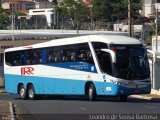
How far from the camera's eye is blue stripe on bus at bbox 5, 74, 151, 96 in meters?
29.0

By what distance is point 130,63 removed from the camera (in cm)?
2916

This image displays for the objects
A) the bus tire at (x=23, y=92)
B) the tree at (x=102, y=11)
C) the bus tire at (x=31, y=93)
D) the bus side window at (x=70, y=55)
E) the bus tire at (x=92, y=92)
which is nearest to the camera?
the bus tire at (x=92, y=92)

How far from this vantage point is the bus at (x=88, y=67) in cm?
2905

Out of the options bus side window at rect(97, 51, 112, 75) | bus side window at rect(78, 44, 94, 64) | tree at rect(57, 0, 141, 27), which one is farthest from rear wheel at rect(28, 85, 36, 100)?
tree at rect(57, 0, 141, 27)

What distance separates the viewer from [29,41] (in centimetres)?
9031

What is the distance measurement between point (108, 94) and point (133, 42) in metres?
2.79

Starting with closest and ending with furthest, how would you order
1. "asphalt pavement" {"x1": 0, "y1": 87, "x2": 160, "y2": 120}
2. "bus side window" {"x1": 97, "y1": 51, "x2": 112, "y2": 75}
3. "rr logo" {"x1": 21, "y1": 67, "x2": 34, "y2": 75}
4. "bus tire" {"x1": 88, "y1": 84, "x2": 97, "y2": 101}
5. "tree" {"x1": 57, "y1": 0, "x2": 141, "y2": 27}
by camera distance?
1. "asphalt pavement" {"x1": 0, "y1": 87, "x2": 160, "y2": 120}
2. "bus side window" {"x1": 97, "y1": 51, "x2": 112, "y2": 75}
3. "bus tire" {"x1": 88, "y1": 84, "x2": 97, "y2": 101}
4. "rr logo" {"x1": 21, "y1": 67, "x2": 34, "y2": 75}
5. "tree" {"x1": 57, "y1": 0, "x2": 141, "y2": 27}

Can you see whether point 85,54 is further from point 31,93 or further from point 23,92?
point 23,92

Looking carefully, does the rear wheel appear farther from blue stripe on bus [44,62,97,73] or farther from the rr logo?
blue stripe on bus [44,62,97,73]

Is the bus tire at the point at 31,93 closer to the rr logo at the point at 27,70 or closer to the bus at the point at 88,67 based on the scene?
the bus at the point at 88,67

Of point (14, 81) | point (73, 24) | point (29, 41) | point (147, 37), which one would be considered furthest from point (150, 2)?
point (14, 81)

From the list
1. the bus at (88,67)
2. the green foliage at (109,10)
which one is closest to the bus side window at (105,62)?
the bus at (88,67)

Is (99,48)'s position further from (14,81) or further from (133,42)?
(14,81)

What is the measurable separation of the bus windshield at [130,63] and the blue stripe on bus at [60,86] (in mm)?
621
